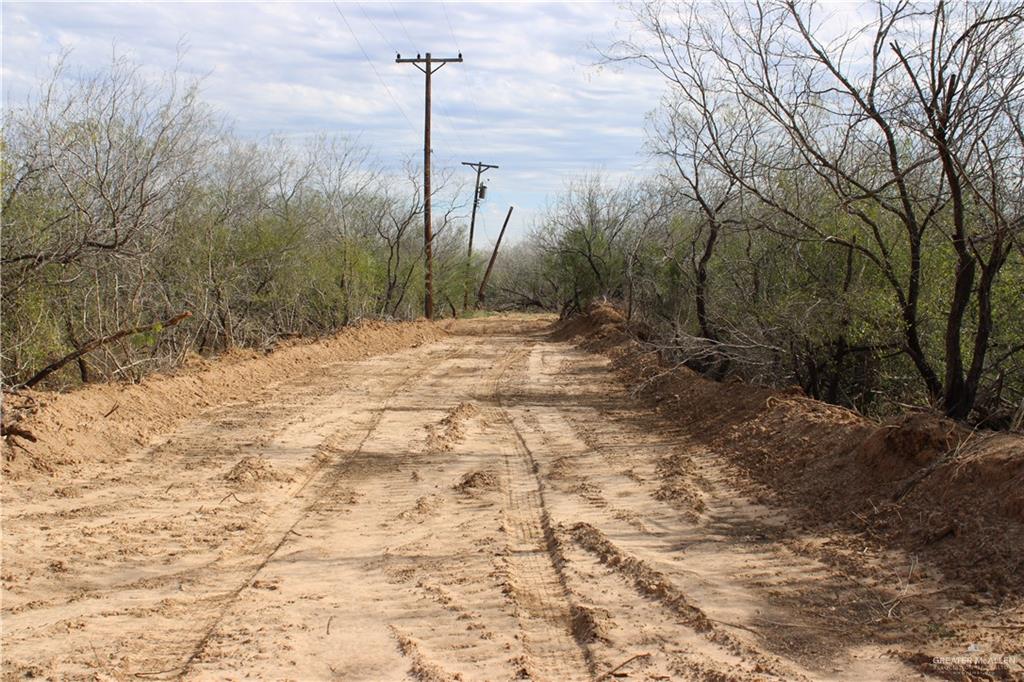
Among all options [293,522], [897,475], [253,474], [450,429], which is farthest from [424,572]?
[450,429]

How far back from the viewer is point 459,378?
17.9m

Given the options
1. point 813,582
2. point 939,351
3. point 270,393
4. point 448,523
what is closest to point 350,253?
point 270,393

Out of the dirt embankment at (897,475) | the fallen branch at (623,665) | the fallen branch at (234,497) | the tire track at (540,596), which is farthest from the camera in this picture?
the fallen branch at (234,497)

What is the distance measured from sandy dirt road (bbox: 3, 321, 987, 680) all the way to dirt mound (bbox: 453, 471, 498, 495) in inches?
1.7

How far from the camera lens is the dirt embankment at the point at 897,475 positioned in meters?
5.59

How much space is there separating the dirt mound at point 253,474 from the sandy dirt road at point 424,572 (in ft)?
0.11

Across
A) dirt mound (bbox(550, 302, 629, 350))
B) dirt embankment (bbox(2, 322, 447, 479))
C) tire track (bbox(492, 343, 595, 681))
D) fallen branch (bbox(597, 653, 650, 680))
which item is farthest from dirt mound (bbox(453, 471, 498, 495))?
dirt mound (bbox(550, 302, 629, 350))

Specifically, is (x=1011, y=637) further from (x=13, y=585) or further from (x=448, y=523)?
(x=13, y=585)

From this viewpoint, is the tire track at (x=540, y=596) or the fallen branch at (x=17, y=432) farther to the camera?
the fallen branch at (x=17, y=432)

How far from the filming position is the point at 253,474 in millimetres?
8555

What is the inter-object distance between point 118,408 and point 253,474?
320 centimetres

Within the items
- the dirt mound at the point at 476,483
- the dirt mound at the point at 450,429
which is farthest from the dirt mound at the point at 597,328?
the dirt mound at the point at 476,483

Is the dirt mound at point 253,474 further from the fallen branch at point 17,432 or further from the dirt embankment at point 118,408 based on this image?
the fallen branch at point 17,432

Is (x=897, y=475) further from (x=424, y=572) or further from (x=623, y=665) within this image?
(x=424, y=572)
